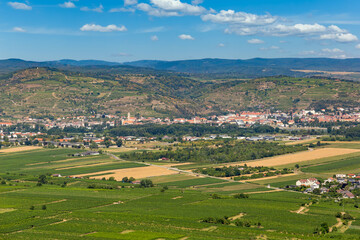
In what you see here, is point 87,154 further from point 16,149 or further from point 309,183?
point 309,183

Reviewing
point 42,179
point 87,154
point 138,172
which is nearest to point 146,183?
point 138,172

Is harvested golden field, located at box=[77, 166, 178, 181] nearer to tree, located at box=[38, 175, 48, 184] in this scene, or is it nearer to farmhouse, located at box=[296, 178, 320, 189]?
tree, located at box=[38, 175, 48, 184]

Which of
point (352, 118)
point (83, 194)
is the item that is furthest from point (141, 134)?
point (83, 194)

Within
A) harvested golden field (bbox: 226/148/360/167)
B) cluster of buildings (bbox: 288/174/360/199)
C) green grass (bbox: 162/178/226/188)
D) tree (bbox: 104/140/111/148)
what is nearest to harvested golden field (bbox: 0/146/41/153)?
tree (bbox: 104/140/111/148)

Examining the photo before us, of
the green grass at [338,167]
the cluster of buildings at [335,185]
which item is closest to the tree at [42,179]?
the cluster of buildings at [335,185]

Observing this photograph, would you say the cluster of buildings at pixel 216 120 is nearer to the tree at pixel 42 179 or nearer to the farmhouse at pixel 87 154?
the farmhouse at pixel 87 154

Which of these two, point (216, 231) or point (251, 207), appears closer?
point (216, 231)

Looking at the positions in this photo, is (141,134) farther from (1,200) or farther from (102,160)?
(1,200)
